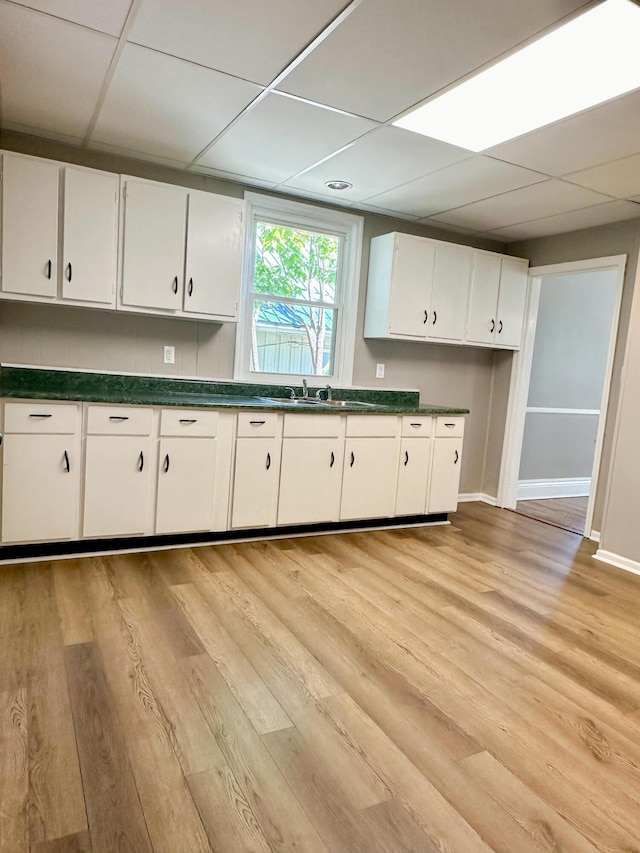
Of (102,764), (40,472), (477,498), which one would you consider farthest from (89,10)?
(477,498)

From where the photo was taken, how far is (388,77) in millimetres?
2307

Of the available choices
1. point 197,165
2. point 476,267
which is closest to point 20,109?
point 197,165

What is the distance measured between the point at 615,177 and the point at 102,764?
3687mm

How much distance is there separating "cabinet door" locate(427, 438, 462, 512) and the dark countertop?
10.0 inches

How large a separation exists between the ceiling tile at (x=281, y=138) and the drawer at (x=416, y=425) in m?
1.83

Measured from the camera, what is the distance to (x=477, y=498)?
5348 millimetres

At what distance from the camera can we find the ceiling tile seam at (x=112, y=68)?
199 cm

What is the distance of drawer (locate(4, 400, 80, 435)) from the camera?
288 cm

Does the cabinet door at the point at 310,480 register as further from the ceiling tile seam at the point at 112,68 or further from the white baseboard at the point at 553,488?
the white baseboard at the point at 553,488

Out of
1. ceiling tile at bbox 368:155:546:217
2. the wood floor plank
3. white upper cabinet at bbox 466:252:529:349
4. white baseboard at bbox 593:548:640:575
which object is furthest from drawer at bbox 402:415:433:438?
the wood floor plank

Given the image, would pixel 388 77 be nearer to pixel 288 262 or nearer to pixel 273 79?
pixel 273 79

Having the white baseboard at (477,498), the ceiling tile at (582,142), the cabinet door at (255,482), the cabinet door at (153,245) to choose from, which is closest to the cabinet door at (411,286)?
the ceiling tile at (582,142)

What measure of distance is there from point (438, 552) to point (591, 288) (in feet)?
11.5

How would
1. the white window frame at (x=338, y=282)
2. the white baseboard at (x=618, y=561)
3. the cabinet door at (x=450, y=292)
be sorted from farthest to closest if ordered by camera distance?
the cabinet door at (x=450, y=292) < the white window frame at (x=338, y=282) < the white baseboard at (x=618, y=561)
